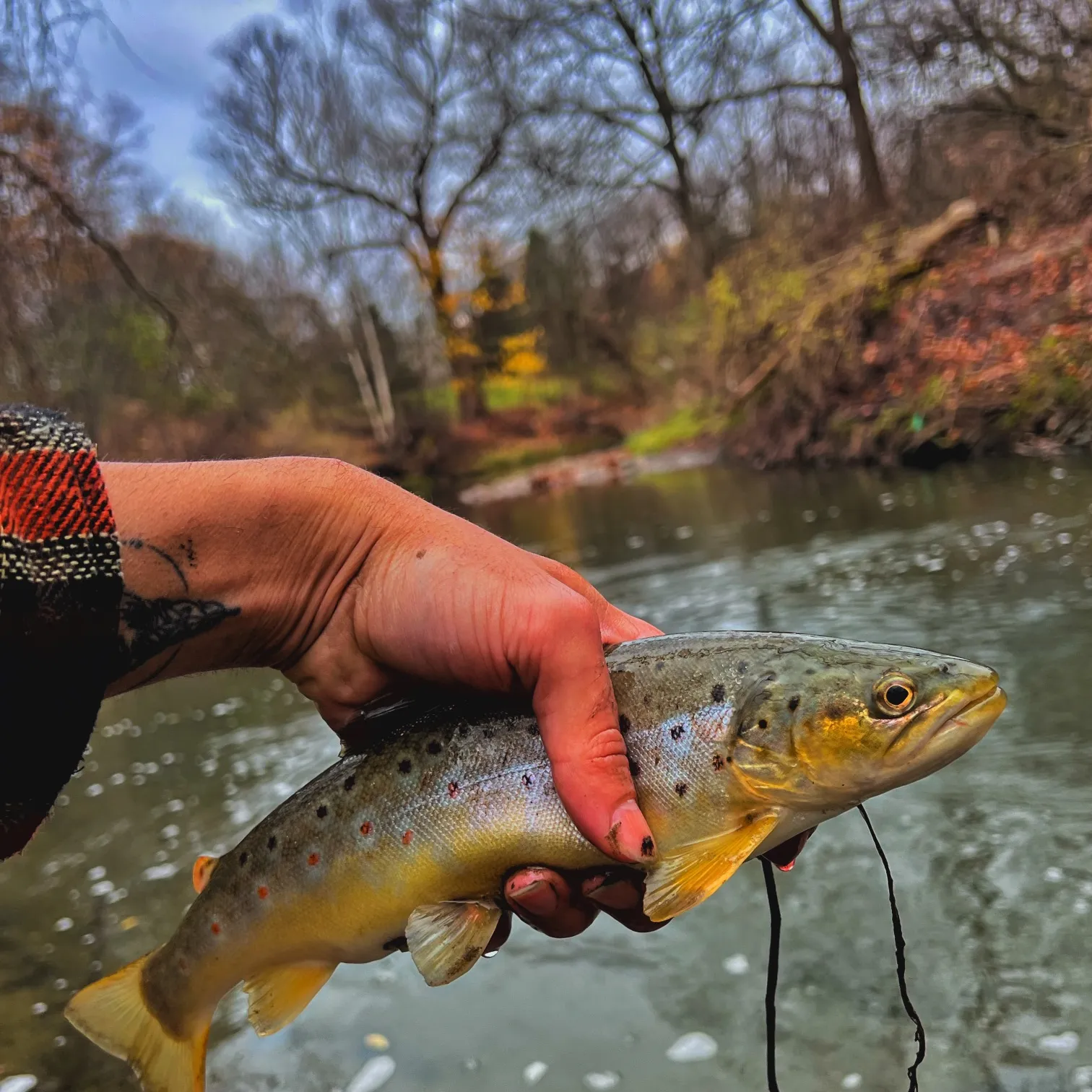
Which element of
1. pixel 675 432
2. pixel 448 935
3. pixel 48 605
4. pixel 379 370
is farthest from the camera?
pixel 379 370

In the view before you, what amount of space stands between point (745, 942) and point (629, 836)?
230 cm

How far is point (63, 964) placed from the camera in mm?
4492

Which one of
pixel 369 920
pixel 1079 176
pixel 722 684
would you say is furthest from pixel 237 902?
pixel 1079 176

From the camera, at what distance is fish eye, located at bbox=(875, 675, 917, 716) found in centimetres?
192

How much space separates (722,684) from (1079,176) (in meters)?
15.8

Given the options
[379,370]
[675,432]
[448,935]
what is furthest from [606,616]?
[379,370]

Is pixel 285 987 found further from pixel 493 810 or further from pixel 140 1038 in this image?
pixel 493 810

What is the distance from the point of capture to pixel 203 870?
245 cm

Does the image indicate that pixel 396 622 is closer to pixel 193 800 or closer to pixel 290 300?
pixel 193 800

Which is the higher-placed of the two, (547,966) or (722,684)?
(722,684)

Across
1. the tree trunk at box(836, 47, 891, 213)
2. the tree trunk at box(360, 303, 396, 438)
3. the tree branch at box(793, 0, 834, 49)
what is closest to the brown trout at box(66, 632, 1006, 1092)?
the tree trunk at box(836, 47, 891, 213)

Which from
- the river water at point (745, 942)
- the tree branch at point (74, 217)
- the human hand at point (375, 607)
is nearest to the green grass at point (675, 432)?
the tree branch at point (74, 217)

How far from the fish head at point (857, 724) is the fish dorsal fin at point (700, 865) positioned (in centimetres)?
8

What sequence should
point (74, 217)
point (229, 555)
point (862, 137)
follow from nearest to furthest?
point (229, 555) < point (74, 217) < point (862, 137)
